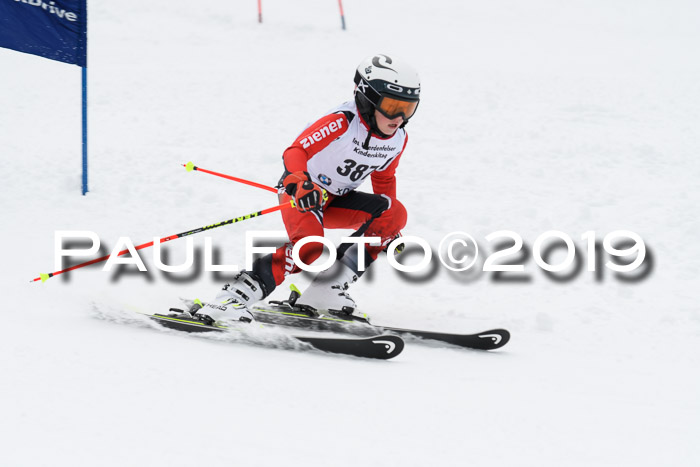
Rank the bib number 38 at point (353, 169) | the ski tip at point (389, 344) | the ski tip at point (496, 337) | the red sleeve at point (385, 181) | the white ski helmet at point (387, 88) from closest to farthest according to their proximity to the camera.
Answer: the ski tip at point (389, 344) → the white ski helmet at point (387, 88) → the ski tip at point (496, 337) → the bib number 38 at point (353, 169) → the red sleeve at point (385, 181)

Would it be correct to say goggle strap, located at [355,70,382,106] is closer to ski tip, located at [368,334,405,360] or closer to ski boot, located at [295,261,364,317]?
ski boot, located at [295,261,364,317]

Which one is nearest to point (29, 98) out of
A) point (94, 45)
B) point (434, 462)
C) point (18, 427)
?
point (94, 45)

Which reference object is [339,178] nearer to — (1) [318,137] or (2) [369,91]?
(1) [318,137]

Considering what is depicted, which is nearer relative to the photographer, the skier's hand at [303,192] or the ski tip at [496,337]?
the skier's hand at [303,192]

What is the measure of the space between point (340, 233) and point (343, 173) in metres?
2.55

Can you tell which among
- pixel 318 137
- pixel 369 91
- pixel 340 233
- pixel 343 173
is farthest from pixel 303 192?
pixel 340 233

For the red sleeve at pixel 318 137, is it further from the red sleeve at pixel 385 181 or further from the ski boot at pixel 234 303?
the ski boot at pixel 234 303

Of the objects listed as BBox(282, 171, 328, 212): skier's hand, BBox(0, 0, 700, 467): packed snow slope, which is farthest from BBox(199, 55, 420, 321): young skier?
BBox(0, 0, 700, 467): packed snow slope

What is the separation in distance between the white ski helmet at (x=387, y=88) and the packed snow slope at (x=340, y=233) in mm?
1441

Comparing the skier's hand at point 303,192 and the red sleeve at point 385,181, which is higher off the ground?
the red sleeve at point 385,181

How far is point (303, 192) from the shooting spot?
3.99m

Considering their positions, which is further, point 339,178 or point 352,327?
point 352,327

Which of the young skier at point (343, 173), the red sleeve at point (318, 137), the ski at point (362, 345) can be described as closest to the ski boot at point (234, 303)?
the young skier at point (343, 173)

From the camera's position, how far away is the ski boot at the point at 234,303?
14.1 ft
